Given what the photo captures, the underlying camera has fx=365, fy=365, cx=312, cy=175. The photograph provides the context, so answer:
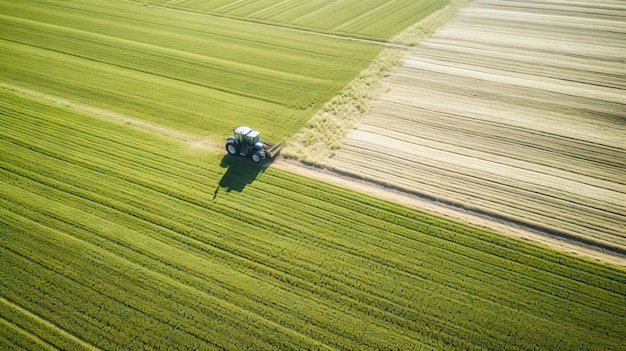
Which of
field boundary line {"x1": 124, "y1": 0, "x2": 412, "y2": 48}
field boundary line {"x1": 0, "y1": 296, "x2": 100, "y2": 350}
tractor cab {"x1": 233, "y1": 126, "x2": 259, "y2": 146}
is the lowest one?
field boundary line {"x1": 0, "y1": 296, "x2": 100, "y2": 350}

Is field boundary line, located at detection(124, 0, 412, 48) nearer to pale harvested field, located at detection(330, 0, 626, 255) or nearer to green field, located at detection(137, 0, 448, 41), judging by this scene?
green field, located at detection(137, 0, 448, 41)

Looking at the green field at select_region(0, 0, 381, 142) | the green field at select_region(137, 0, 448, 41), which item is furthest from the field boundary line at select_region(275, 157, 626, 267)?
the green field at select_region(137, 0, 448, 41)

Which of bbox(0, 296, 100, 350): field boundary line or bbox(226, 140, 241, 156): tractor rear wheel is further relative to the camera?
bbox(226, 140, 241, 156): tractor rear wheel

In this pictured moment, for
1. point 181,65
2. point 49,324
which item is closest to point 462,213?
point 49,324

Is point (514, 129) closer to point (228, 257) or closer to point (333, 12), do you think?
point (228, 257)

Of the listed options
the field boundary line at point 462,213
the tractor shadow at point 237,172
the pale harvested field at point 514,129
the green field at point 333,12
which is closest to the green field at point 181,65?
the green field at point 333,12

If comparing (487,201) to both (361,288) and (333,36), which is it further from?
(333,36)

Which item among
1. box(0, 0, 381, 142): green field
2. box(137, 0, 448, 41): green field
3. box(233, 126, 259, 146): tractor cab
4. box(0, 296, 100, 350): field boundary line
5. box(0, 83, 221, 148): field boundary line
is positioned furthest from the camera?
box(137, 0, 448, 41): green field
